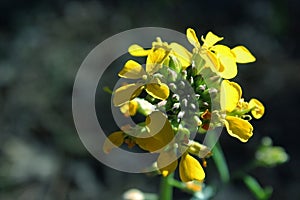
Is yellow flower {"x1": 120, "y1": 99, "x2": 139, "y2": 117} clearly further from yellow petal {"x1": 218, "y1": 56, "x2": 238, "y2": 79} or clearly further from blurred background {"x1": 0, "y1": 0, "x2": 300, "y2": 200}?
blurred background {"x1": 0, "y1": 0, "x2": 300, "y2": 200}

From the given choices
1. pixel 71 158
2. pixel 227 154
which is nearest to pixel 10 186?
pixel 71 158

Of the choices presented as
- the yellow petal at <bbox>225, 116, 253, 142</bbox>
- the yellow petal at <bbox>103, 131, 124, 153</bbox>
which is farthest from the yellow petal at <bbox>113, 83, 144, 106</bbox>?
the yellow petal at <bbox>225, 116, 253, 142</bbox>

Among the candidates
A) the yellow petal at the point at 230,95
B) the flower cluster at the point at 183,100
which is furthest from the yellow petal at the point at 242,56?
the yellow petal at the point at 230,95

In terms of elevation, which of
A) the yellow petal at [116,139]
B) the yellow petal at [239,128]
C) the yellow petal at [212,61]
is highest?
the yellow petal at [212,61]

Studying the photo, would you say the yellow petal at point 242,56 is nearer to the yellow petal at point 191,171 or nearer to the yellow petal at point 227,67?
the yellow petal at point 227,67

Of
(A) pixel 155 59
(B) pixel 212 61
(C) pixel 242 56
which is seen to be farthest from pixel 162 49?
(C) pixel 242 56

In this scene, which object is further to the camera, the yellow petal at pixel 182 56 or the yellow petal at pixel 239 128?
the yellow petal at pixel 182 56

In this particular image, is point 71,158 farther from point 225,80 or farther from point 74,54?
point 225,80
